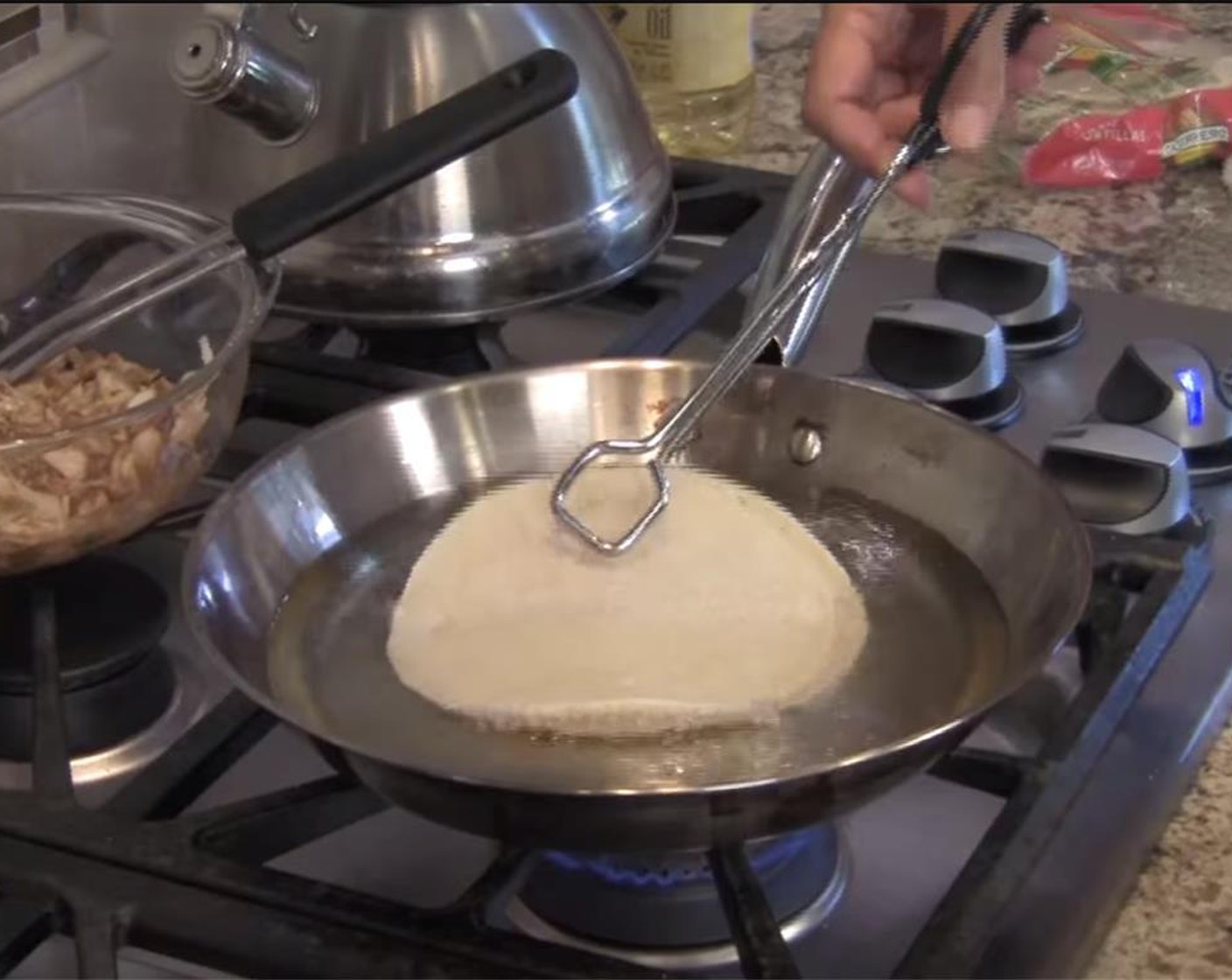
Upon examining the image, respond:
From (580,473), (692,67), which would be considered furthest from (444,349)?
(692,67)

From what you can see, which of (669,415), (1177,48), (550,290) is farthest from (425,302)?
(1177,48)

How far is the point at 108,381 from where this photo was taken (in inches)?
24.6

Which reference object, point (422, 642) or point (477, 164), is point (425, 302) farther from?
point (422, 642)

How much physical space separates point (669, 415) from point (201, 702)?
0.55ft

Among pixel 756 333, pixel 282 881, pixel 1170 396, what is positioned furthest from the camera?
pixel 1170 396

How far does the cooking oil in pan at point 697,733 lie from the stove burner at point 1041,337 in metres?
0.19

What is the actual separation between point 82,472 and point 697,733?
21 centimetres

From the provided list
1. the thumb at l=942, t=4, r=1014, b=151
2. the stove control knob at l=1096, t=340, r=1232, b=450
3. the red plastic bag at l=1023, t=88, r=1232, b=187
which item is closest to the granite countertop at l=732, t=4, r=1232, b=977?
the red plastic bag at l=1023, t=88, r=1232, b=187

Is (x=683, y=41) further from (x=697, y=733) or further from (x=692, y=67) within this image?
(x=697, y=733)

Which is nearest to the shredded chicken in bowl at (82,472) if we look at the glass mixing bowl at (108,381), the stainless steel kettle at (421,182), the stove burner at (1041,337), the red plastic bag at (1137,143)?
the glass mixing bowl at (108,381)

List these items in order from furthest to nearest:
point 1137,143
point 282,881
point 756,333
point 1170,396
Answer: point 1137,143 < point 1170,396 < point 756,333 < point 282,881

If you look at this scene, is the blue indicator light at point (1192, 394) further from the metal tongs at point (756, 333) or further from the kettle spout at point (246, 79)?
the kettle spout at point (246, 79)

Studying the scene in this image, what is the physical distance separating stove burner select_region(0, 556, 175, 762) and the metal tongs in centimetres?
14

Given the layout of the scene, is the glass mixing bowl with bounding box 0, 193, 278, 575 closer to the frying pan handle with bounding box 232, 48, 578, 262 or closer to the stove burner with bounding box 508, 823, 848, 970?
Answer: the frying pan handle with bounding box 232, 48, 578, 262
